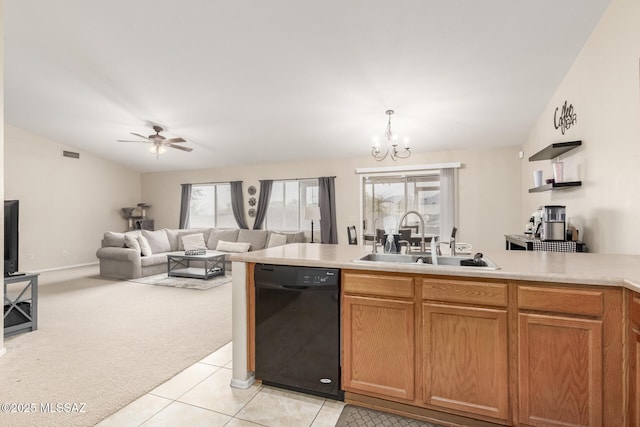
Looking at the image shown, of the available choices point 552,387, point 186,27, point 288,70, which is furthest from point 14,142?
point 552,387

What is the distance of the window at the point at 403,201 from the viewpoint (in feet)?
21.2

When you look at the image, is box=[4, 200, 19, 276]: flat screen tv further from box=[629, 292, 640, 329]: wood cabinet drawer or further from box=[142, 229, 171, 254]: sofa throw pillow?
box=[629, 292, 640, 329]: wood cabinet drawer

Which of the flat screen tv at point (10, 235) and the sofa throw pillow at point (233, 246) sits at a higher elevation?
the flat screen tv at point (10, 235)

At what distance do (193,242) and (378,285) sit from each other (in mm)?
6150

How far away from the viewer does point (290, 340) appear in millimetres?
2059

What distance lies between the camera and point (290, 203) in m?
7.40

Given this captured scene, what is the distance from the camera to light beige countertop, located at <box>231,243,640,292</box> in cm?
146

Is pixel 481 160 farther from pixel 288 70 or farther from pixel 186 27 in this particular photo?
pixel 186 27

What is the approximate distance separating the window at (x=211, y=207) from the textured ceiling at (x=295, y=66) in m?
2.46

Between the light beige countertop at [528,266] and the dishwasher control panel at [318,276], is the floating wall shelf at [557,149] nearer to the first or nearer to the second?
the light beige countertop at [528,266]

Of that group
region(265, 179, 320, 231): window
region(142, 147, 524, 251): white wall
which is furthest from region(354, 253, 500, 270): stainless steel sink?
region(265, 179, 320, 231): window

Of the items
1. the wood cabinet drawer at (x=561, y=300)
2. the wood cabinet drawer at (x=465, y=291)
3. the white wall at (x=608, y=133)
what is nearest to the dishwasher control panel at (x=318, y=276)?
the wood cabinet drawer at (x=465, y=291)

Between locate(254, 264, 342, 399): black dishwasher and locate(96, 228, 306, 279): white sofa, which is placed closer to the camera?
locate(254, 264, 342, 399): black dishwasher

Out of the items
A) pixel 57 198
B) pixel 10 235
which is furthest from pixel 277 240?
pixel 57 198
